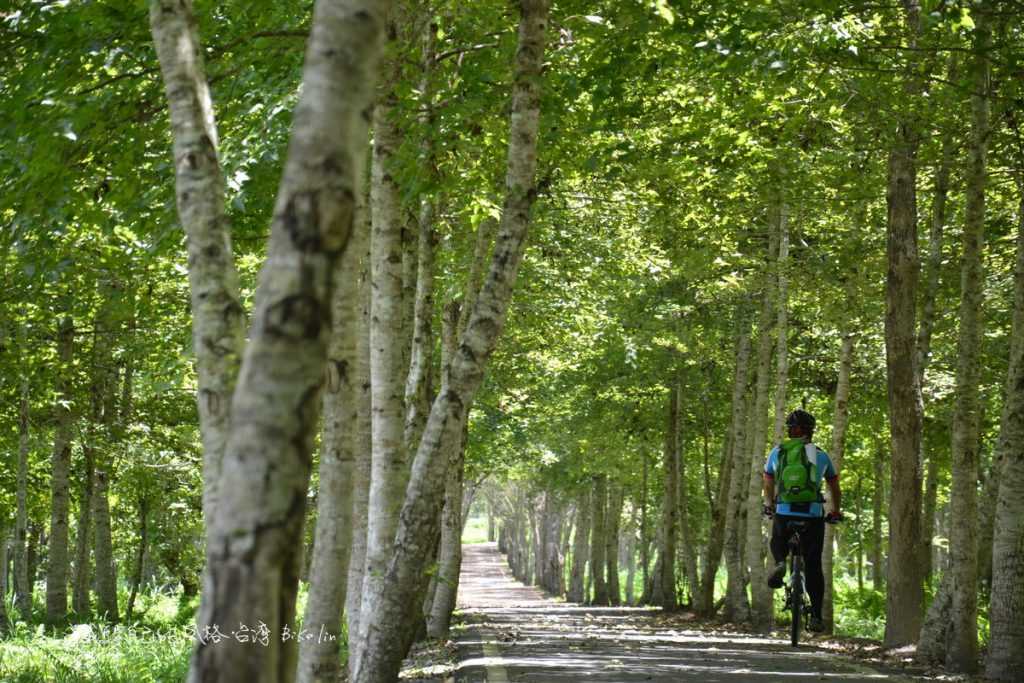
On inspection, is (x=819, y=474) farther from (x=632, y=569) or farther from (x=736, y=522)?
(x=632, y=569)

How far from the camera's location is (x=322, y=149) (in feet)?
10.5

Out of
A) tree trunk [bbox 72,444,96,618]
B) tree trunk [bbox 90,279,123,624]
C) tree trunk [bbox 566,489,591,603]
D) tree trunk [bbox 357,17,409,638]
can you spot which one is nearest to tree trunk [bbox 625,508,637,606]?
tree trunk [bbox 566,489,591,603]

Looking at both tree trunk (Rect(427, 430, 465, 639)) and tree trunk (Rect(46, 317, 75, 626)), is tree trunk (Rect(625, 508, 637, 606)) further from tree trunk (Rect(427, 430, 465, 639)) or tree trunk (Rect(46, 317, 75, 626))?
tree trunk (Rect(46, 317, 75, 626))

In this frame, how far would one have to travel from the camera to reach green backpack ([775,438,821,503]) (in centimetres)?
1128

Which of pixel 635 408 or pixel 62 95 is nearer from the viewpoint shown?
pixel 62 95

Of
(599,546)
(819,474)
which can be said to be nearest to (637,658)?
(819,474)

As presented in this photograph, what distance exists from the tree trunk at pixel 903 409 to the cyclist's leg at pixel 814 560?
7.41ft

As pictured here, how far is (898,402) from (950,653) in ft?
11.7

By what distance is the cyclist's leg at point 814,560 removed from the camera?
37.9 feet

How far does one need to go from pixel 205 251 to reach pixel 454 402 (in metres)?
4.41

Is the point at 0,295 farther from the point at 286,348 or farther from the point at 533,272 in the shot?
the point at 286,348

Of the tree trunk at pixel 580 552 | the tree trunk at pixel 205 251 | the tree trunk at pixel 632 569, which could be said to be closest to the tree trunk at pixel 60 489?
the tree trunk at pixel 205 251

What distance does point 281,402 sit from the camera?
3.03 metres

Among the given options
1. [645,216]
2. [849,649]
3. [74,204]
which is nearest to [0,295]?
[74,204]
